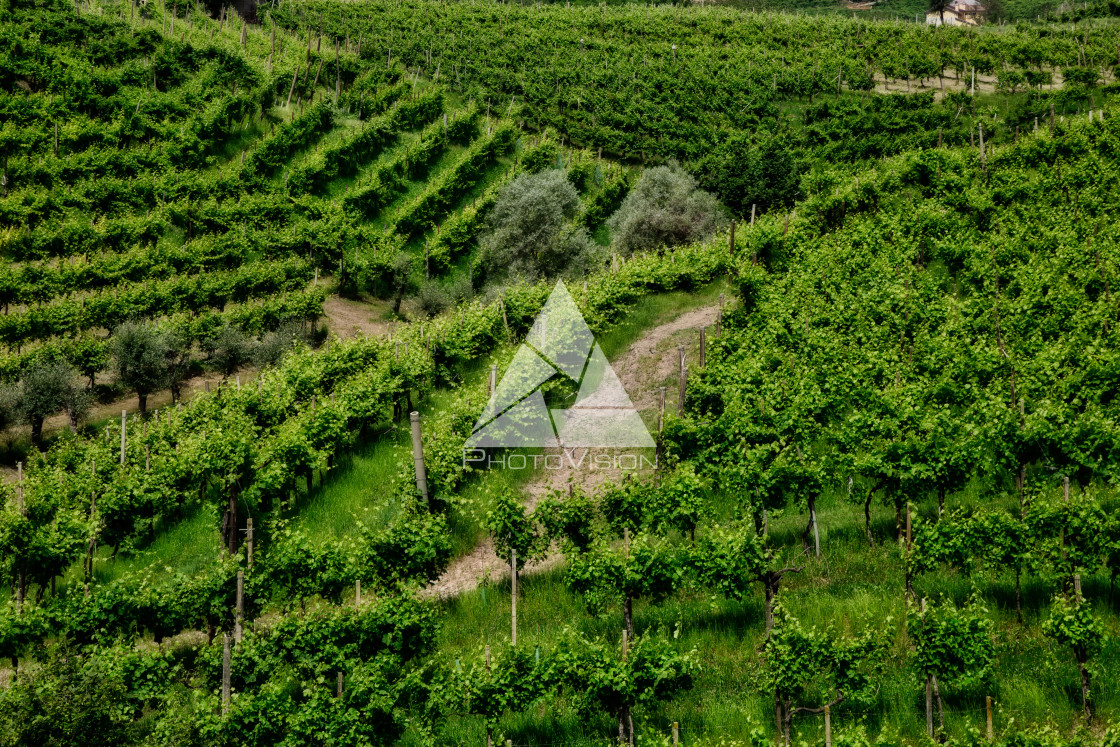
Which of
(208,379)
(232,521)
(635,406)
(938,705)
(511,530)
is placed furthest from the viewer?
(208,379)

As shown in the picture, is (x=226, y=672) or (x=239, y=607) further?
(x=239, y=607)

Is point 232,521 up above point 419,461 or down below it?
below

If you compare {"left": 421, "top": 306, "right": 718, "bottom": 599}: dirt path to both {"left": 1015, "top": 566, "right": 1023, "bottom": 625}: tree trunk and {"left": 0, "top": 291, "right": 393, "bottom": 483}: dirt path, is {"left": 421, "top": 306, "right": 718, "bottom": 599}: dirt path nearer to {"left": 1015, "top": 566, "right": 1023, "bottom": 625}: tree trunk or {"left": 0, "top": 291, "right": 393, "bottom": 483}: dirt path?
{"left": 1015, "top": 566, "right": 1023, "bottom": 625}: tree trunk

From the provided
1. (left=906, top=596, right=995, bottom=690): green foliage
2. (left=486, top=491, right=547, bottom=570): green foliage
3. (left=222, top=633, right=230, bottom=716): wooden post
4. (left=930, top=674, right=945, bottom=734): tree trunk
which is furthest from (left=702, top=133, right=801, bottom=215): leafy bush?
(left=222, top=633, right=230, bottom=716): wooden post

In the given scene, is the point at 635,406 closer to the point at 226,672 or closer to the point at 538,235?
the point at 226,672

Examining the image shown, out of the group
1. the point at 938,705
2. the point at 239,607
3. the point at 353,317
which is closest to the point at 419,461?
the point at 239,607

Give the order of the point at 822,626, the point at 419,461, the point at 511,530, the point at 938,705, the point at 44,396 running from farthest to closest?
the point at 44,396 < the point at 419,461 < the point at 511,530 < the point at 822,626 < the point at 938,705

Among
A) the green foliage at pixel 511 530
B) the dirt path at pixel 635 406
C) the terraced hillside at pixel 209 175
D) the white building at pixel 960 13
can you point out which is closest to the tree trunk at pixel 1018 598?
the dirt path at pixel 635 406
